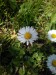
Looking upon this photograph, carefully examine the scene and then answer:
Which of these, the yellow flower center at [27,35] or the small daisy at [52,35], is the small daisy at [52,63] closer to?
the small daisy at [52,35]

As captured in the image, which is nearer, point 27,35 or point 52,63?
point 52,63

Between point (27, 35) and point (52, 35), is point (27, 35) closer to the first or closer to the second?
point (27, 35)

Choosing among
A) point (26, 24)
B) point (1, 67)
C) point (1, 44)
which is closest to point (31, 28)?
point (26, 24)

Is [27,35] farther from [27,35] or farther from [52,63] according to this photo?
[52,63]

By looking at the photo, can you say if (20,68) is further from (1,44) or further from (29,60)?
(1,44)

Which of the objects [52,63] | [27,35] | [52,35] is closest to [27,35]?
[27,35]

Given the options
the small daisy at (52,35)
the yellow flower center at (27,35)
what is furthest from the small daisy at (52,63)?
the yellow flower center at (27,35)

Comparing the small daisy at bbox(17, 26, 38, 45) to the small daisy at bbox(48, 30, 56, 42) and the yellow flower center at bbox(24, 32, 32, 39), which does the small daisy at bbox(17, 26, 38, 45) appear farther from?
the small daisy at bbox(48, 30, 56, 42)

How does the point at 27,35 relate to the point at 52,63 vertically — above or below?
above
